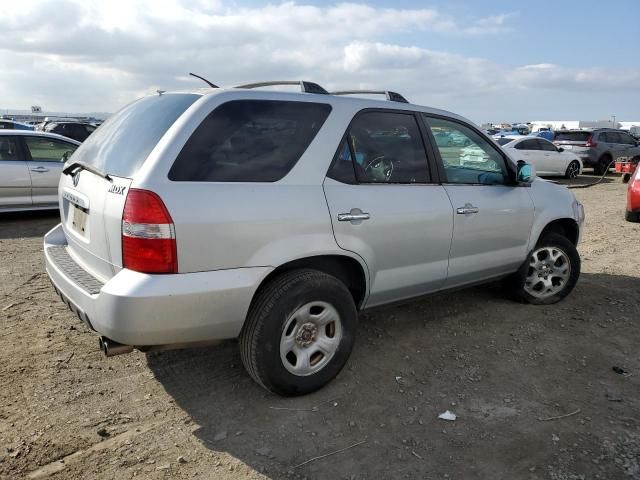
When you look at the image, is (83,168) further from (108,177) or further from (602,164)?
(602,164)

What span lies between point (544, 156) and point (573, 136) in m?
3.57

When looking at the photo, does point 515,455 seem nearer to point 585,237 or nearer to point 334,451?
point 334,451

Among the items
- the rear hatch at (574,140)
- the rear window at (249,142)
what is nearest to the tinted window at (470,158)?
the rear window at (249,142)

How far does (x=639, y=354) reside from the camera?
3824mm

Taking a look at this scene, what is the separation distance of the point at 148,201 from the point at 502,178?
292 centimetres

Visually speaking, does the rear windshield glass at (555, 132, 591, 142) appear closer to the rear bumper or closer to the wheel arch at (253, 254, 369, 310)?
the wheel arch at (253, 254, 369, 310)

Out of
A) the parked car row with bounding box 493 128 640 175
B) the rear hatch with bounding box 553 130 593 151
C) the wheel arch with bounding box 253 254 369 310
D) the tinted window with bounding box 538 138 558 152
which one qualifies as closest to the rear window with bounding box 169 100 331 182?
the wheel arch with bounding box 253 254 369 310

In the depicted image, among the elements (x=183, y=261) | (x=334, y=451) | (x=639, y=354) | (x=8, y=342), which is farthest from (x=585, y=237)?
(x=8, y=342)

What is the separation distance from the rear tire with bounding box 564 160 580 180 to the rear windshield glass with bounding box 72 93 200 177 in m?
15.9

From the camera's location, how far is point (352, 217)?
311 centimetres

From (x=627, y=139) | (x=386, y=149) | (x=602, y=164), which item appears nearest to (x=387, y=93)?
(x=386, y=149)

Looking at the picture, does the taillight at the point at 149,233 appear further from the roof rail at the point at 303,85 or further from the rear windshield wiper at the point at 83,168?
the roof rail at the point at 303,85

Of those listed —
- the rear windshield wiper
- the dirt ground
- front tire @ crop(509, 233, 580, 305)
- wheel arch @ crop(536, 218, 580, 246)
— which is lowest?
the dirt ground

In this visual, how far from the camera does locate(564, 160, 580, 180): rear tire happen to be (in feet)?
53.5
